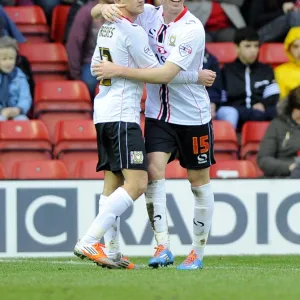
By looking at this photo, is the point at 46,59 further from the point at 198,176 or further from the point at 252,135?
the point at 198,176

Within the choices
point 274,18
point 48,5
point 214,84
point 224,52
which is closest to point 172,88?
point 214,84

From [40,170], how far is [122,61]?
400 cm

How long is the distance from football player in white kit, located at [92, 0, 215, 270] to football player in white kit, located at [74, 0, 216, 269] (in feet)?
0.51

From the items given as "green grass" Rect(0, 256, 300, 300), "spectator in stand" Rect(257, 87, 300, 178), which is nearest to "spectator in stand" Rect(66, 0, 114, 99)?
"spectator in stand" Rect(257, 87, 300, 178)

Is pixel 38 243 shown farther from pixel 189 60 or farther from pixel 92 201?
pixel 189 60

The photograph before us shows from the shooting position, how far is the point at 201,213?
831cm

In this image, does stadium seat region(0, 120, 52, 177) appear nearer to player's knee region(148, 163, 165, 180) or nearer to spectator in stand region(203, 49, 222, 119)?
spectator in stand region(203, 49, 222, 119)

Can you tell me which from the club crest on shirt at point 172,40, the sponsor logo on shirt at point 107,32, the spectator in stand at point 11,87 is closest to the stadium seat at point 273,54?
the spectator in stand at point 11,87

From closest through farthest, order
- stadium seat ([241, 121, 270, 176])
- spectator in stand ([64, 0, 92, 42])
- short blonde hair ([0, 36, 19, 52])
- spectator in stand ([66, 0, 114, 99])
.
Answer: short blonde hair ([0, 36, 19, 52]) < stadium seat ([241, 121, 270, 176]) < spectator in stand ([66, 0, 114, 99]) < spectator in stand ([64, 0, 92, 42])

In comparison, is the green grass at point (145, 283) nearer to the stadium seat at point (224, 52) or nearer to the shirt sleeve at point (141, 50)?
the shirt sleeve at point (141, 50)

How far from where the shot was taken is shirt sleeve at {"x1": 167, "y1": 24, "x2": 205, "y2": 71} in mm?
7855

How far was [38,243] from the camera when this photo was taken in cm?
1071

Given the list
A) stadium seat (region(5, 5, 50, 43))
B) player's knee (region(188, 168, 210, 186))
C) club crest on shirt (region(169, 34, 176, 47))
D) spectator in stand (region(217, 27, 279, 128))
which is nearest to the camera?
club crest on shirt (region(169, 34, 176, 47))

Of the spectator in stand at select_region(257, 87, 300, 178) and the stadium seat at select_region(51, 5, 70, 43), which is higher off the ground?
the stadium seat at select_region(51, 5, 70, 43)
